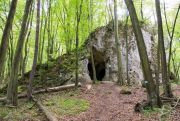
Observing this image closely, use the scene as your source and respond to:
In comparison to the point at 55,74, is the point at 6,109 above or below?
below

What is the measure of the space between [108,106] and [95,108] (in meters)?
0.58

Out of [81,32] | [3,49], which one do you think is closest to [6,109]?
[3,49]

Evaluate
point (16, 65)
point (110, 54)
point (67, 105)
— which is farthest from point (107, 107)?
point (110, 54)

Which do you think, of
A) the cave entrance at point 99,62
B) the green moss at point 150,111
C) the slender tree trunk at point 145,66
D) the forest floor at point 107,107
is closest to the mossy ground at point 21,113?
the forest floor at point 107,107

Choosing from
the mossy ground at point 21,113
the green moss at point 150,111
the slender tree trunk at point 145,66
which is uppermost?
the slender tree trunk at point 145,66

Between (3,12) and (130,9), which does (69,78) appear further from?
(130,9)

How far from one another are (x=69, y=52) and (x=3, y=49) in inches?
490

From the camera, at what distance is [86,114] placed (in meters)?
9.23

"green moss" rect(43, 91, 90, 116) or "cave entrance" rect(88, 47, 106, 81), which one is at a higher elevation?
"cave entrance" rect(88, 47, 106, 81)

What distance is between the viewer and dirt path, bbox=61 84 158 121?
8.00 metres

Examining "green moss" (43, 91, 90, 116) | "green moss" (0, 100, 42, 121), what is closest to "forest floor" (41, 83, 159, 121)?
"green moss" (43, 91, 90, 116)

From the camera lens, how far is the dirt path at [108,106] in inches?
315

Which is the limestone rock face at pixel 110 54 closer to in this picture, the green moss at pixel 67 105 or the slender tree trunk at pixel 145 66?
the green moss at pixel 67 105

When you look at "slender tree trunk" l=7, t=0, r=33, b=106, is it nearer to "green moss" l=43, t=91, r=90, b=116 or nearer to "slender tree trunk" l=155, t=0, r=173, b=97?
"green moss" l=43, t=91, r=90, b=116
